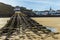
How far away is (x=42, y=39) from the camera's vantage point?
40.3ft

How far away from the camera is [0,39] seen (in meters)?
12.6

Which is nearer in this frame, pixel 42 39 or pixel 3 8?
pixel 42 39

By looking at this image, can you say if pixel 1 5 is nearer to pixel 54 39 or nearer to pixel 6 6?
pixel 6 6

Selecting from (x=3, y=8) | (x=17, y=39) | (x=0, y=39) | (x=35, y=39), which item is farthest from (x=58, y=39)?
(x=3, y=8)

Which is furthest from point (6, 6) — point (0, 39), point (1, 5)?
point (0, 39)

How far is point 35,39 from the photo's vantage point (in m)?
12.4

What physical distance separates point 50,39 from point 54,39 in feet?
0.90

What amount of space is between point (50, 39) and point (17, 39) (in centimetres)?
177

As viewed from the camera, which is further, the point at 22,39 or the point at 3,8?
the point at 3,8

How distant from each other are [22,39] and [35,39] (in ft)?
2.27

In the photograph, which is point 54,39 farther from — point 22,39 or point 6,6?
point 6,6

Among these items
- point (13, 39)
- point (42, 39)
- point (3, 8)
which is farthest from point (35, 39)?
point (3, 8)

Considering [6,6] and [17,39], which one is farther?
[6,6]

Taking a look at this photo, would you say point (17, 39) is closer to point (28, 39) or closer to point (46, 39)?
point (28, 39)
